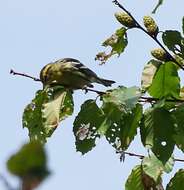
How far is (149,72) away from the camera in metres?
2.42

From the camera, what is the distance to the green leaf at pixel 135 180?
2414mm

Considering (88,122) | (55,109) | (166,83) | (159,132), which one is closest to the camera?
(159,132)

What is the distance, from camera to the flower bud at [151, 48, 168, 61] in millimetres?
2432

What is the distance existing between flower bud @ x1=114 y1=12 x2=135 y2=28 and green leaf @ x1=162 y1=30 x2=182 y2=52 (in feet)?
0.51

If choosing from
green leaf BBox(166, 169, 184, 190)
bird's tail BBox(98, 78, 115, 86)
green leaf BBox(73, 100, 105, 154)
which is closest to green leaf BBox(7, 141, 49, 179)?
green leaf BBox(73, 100, 105, 154)

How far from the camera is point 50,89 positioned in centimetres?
256

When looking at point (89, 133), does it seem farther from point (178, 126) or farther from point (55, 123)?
point (178, 126)

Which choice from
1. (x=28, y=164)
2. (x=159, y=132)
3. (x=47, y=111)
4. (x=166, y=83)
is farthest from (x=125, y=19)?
(x=28, y=164)

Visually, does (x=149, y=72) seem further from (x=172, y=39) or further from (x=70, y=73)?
(x=70, y=73)

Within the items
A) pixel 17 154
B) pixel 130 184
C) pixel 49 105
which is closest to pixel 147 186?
pixel 130 184

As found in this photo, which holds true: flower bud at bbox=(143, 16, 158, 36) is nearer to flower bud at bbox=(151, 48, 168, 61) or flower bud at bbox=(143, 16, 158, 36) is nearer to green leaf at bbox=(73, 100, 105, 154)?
flower bud at bbox=(151, 48, 168, 61)

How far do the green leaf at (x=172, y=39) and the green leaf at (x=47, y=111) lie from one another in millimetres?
495

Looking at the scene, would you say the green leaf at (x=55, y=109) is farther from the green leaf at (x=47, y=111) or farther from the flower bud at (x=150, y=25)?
the flower bud at (x=150, y=25)

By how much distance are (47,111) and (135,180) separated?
1.60 ft
